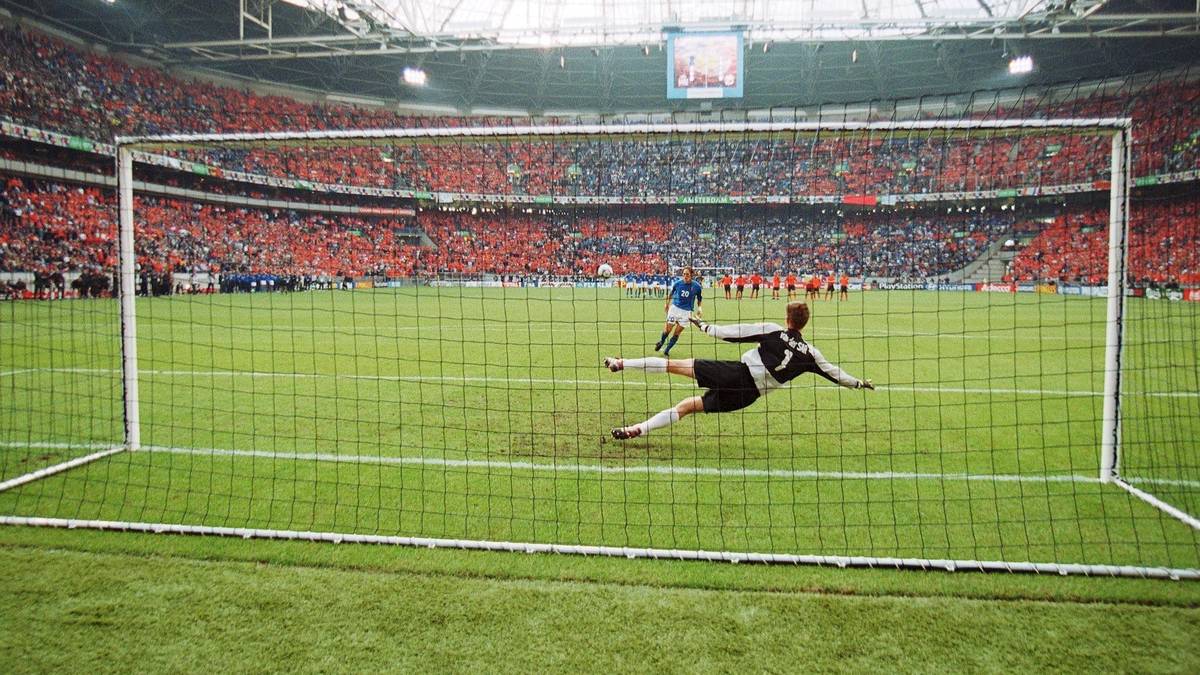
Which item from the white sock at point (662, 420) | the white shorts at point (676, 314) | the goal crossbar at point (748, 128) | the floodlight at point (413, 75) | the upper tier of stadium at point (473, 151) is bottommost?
the white sock at point (662, 420)

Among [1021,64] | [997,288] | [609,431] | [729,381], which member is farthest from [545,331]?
[1021,64]

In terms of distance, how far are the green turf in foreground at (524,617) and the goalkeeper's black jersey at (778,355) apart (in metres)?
2.02

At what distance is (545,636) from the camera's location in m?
3.40

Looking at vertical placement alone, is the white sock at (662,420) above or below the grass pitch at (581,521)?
above

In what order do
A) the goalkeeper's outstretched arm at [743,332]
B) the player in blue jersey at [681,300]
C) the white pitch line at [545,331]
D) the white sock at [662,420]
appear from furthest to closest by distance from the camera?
the white pitch line at [545,331] < the player in blue jersey at [681,300] < the white sock at [662,420] < the goalkeeper's outstretched arm at [743,332]

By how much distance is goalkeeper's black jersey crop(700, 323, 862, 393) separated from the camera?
5590mm

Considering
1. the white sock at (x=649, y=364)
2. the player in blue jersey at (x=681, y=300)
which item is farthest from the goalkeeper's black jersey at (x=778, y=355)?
the player in blue jersey at (x=681, y=300)

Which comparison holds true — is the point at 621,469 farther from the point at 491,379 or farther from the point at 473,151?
the point at 473,151

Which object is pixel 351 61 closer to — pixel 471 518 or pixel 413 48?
pixel 413 48

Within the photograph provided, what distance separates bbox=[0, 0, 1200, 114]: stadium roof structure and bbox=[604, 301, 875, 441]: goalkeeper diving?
3448 centimetres

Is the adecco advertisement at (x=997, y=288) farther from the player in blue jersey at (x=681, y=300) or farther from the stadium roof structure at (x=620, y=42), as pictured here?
the player in blue jersey at (x=681, y=300)

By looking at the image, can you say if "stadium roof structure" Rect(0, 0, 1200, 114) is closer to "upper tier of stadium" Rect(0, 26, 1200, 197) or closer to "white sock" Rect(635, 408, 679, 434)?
"upper tier of stadium" Rect(0, 26, 1200, 197)

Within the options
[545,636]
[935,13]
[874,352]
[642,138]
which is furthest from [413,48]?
[545,636]

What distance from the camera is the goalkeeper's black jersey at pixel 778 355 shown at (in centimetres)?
559
